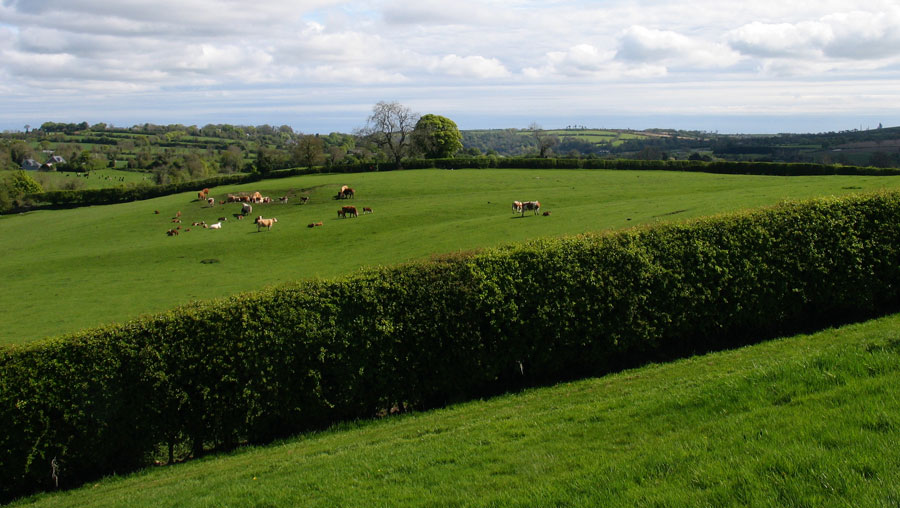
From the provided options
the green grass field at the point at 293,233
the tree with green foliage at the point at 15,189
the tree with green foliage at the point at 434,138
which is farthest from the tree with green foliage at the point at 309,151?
the tree with green foliage at the point at 15,189

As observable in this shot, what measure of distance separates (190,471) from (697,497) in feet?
34.2

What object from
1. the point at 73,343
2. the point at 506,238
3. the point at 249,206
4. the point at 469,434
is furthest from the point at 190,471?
the point at 249,206

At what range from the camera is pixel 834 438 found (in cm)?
604

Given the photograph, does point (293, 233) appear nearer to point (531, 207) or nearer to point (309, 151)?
point (531, 207)

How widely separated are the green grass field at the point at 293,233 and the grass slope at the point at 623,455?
15.0 metres

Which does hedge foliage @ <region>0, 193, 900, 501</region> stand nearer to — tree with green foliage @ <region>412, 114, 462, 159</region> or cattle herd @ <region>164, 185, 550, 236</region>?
cattle herd @ <region>164, 185, 550, 236</region>

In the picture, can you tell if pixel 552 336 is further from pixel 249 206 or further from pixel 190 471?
pixel 249 206

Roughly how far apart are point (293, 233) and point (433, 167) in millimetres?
52762

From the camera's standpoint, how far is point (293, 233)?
48656 millimetres

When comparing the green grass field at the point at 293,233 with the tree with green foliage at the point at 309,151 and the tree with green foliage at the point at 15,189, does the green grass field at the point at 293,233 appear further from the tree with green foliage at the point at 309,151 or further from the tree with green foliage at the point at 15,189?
the tree with green foliage at the point at 309,151

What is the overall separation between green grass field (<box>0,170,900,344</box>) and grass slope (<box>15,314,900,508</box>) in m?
15.0

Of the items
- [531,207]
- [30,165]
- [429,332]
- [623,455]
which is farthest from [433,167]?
[30,165]

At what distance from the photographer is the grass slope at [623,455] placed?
18.1 feet

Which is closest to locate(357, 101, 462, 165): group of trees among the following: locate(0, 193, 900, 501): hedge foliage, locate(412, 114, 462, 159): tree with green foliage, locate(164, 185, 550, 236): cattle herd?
locate(412, 114, 462, 159): tree with green foliage
